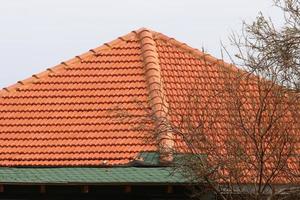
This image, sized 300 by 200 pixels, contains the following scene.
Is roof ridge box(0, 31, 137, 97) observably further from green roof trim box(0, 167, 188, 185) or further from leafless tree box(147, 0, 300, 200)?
leafless tree box(147, 0, 300, 200)

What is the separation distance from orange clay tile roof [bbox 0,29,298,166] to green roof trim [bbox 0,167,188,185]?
25cm

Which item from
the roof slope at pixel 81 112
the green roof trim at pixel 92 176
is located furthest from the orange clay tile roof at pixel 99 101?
the green roof trim at pixel 92 176

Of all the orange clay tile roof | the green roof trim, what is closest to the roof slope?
the orange clay tile roof

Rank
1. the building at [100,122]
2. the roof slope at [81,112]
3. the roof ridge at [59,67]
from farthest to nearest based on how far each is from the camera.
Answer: the roof ridge at [59,67]
the roof slope at [81,112]
the building at [100,122]

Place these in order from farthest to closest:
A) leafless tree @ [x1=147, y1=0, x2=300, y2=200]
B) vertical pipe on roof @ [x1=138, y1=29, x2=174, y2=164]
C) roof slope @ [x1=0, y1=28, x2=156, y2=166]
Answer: roof slope @ [x1=0, y1=28, x2=156, y2=166] → vertical pipe on roof @ [x1=138, y1=29, x2=174, y2=164] → leafless tree @ [x1=147, y1=0, x2=300, y2=200]

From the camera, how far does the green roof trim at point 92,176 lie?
15.1m

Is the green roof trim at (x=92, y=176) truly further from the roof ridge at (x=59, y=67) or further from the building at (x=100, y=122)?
the roof ridge at (x=59, y=67)

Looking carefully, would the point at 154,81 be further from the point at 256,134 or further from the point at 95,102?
the point at 256,134

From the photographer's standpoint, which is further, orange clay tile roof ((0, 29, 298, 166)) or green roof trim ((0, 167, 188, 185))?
orange clay tile roof ((0, 29, 298, 166))

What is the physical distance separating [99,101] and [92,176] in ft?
9.07

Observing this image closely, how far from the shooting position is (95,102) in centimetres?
1791

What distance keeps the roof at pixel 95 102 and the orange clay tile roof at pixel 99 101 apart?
0.02 meters

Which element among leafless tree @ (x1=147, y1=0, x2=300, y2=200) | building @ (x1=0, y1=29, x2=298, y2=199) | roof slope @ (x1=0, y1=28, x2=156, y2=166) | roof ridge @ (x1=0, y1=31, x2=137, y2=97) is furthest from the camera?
roof ridge @ (x1=0, y1=31, x2=137, y2=97)

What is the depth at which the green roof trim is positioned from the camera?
1515cm
